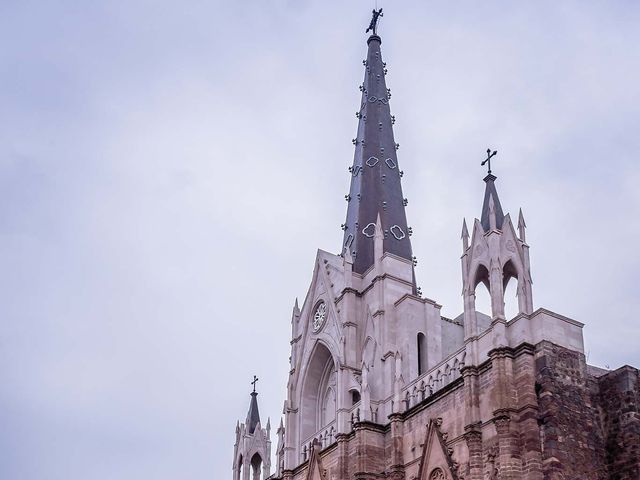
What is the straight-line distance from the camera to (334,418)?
33031mm

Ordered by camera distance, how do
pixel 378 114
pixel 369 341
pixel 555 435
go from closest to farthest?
pixel 555 435 < pixel 369 341 < pixel 378 114

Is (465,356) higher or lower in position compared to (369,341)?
lower

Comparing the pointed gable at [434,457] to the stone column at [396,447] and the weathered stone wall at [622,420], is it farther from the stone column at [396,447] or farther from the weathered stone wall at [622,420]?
the weathered stone wall at [622,420]

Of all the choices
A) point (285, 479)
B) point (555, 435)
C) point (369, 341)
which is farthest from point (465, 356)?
point (285, 479)

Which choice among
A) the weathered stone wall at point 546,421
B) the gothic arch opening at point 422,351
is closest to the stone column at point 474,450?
the weathered stone wall at point 546,421

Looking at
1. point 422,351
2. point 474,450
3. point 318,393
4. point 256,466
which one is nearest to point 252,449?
point 256,466

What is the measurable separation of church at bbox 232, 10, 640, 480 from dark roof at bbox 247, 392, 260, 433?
0.06 metres

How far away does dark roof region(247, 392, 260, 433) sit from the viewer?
39.1m

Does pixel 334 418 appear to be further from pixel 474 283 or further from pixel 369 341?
pixel 474 283

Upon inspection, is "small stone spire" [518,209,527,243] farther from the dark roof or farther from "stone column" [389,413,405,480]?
the dark roof

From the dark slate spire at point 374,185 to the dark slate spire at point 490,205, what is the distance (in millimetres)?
7059

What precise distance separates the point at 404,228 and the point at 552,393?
1437 centimetres

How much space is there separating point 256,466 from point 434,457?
13.2 m

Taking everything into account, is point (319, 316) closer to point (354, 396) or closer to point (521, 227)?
point (354, 396)
